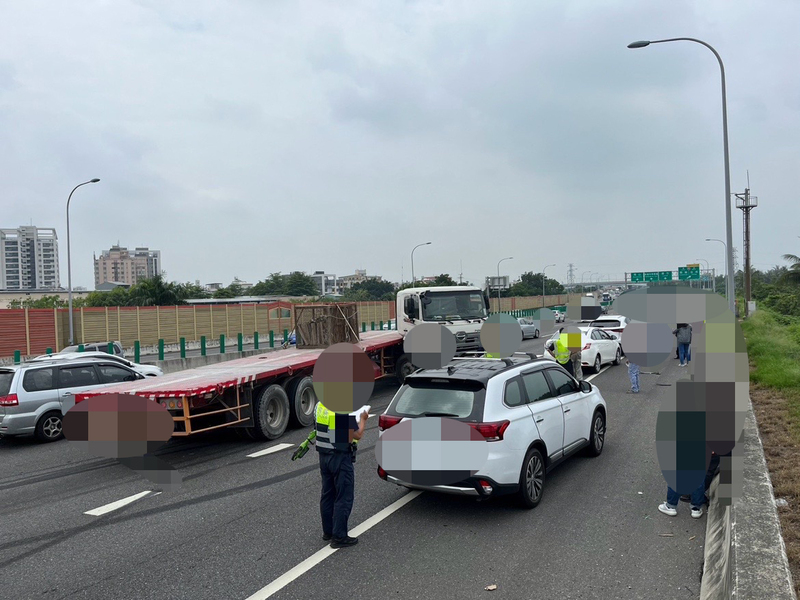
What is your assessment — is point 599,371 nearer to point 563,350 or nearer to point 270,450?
point 563,350

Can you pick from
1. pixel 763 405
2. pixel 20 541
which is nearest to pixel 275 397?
pixel 20 541

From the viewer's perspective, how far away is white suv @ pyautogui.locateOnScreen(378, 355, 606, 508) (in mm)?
5762

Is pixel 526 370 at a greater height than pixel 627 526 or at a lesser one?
greater

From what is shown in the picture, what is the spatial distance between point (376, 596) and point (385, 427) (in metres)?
2.07

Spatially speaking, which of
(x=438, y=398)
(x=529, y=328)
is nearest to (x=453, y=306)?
(x=438, y=398)

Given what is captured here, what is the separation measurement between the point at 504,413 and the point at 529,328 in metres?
30.3

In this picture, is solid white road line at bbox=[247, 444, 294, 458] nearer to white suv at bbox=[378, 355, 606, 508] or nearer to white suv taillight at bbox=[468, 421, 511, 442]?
white suv at bbox=[378, 355, 606, 508]

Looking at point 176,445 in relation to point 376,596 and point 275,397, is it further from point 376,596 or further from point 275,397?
point 376,596

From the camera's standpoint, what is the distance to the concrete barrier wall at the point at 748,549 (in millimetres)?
3707

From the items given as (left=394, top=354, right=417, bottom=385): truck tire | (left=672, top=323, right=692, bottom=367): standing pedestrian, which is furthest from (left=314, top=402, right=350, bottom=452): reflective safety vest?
(left=672, top=323, right=692, bottom=367): standing pedestrian

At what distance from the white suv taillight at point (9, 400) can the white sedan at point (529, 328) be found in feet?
91.2

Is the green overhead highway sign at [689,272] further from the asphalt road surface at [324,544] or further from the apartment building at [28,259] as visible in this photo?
the apartment building at [28,259]

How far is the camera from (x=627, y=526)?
18.7 feet

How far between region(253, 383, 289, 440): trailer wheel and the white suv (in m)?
3.89
